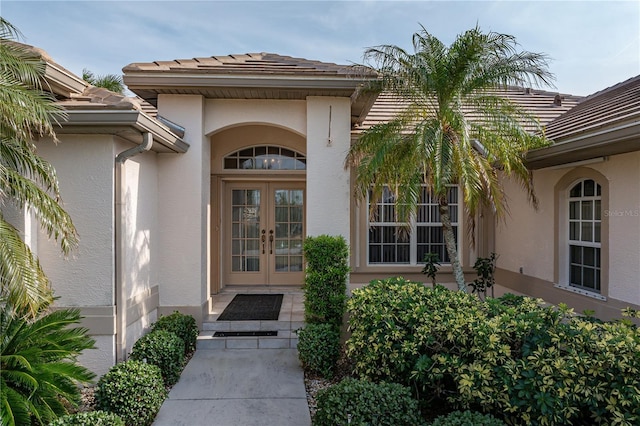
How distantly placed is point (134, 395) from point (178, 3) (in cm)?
708

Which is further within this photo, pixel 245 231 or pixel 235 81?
pixel 245 231

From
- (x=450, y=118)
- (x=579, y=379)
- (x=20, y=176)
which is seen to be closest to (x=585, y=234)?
(x=450, y=118)

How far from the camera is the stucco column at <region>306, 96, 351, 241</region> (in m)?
6.83

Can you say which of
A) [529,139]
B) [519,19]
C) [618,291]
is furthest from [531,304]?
[519,19]

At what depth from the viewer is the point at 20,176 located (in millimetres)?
3846

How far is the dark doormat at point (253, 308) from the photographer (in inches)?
272

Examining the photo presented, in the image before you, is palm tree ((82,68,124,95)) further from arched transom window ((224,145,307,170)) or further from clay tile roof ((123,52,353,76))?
clay tile roof ((123,52,353,76))

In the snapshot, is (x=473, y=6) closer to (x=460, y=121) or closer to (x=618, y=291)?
(x=460, y=121)

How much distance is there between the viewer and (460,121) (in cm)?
538

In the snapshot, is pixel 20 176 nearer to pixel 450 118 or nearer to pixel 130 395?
pixel 130 395

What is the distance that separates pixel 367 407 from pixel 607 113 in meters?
6.47

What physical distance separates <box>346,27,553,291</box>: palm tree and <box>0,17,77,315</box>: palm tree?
4308 millimetres

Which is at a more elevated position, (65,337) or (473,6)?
(473,6)

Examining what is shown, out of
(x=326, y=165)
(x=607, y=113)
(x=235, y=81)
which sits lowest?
(x=326, y=165)
